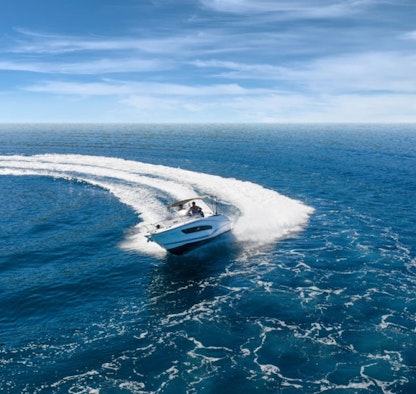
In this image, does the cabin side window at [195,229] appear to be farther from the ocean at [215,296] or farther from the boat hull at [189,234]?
the ocean at [215,296]

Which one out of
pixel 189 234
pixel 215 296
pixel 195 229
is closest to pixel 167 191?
pixel 195 229

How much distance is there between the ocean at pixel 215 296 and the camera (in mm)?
24922

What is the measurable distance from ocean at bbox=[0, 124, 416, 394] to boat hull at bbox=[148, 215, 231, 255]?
4.44ft

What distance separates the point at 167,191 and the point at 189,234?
87.7 ft

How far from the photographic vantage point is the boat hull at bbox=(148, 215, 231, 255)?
1674 inches

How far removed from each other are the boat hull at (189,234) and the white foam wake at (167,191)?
3.07 metres

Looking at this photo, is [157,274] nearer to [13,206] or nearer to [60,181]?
[13,206]

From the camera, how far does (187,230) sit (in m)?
43.7

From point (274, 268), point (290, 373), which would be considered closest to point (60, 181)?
point (274, 268)

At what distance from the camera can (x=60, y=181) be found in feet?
272

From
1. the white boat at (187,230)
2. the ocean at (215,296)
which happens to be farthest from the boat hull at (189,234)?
the ocean at (215,296)

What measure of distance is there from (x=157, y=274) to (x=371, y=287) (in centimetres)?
2162

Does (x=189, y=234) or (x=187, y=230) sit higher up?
(x=187, y=230)

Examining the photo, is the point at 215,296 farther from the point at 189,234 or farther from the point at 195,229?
the point at 195,229
